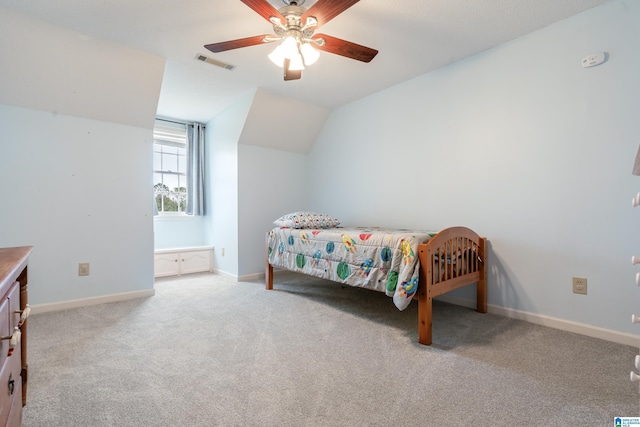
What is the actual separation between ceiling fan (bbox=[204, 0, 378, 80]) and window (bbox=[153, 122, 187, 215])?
2734 millimetres

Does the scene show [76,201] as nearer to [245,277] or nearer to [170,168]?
[170,168]

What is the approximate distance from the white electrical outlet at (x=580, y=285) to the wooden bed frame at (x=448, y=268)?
0.56 m

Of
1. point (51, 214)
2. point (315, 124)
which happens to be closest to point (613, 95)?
point (315, 124)

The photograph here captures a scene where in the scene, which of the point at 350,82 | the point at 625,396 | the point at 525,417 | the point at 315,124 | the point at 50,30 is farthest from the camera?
the point at 315,124

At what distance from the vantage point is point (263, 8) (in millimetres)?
1622

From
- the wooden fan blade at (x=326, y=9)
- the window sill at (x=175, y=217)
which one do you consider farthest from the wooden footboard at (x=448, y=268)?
the window sill at (x=175, y=217)

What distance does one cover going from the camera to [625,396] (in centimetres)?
137

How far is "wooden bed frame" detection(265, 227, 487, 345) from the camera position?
77.4 inches

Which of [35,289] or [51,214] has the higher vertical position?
[51,214]

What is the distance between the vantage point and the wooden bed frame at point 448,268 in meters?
1.96

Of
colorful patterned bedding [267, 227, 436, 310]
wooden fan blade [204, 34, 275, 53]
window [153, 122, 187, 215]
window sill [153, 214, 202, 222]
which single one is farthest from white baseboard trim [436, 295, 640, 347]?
window [153, 122, 187, 215]

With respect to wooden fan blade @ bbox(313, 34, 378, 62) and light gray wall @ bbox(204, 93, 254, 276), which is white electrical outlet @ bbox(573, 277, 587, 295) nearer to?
wooden fan blade @ bbox(313, 34, 378, 62)

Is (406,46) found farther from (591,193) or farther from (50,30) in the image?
(50,30)

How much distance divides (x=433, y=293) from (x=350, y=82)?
2235 mm
